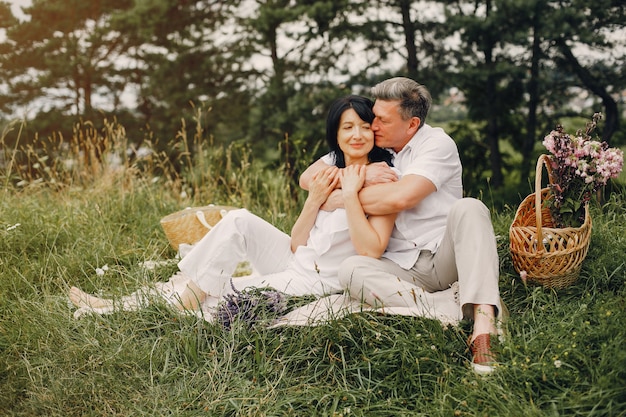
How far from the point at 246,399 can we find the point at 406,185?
4.28 ft

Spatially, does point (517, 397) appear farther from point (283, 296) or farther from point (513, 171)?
point (513, 171)

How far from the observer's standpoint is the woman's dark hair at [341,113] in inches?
131

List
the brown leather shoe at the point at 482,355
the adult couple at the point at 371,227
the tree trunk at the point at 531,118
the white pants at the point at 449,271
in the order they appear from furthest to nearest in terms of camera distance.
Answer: the tree trunk at the point at 531,118 → the adult couple at the point at 371,227 → the white pants at the point at 449,271 → the brown leather shoe at the point at 482,355

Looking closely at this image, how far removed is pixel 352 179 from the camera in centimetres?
328

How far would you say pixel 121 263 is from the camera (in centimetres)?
440

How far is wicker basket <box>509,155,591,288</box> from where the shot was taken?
9.78ft

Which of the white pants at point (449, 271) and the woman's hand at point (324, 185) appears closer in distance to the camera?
the white pants at point (449, 271)

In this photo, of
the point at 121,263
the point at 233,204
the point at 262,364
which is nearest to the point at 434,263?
the point at 262,364

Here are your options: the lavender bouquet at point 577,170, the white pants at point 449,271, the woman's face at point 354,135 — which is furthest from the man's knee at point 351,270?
the lavender bouquet at point 577,170

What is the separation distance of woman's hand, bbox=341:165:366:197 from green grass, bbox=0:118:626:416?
689 mm

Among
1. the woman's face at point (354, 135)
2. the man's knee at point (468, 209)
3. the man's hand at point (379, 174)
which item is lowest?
the man's knee at point (468, 209)

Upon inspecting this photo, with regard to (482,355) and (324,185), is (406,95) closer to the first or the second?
(324,185)

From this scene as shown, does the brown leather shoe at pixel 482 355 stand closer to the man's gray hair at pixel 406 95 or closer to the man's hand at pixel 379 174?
the man's hand at pixel 379 174

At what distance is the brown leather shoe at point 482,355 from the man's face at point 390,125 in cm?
121
